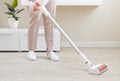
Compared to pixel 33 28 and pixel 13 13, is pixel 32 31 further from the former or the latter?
pixel 13 13

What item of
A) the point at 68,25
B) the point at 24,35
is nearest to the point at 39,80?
the point at 24,35

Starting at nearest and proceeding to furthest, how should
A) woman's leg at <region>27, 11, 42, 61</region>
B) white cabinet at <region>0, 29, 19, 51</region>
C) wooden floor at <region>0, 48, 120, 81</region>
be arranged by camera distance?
1. wooden floor at <region>0, 48, 120, 81</region>
2. woman's leg at <region>27, 11, 42, 61</region>
3. white cabinet at <region>0, 29, 19, 51</region>

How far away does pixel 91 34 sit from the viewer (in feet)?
11.4

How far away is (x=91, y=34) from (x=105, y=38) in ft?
0.66

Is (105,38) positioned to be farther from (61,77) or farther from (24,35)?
(61,77)

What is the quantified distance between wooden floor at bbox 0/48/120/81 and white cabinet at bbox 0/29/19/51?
101 mm

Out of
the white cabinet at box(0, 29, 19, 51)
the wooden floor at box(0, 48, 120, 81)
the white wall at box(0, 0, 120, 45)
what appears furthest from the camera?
the white wall at box(0, 0, 120, 45)

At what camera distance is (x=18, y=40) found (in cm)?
305

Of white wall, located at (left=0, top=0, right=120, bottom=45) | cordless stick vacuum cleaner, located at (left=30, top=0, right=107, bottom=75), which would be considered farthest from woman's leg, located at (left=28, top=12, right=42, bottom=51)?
white wall, located at (left=0, top=0, right=120, bottom=45)

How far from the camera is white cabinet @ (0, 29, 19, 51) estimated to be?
119 inches

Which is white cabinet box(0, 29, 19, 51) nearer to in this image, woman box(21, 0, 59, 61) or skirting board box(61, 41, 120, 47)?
woman box(21, 0, 59, 61)

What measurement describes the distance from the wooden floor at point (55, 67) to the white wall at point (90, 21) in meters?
0.46

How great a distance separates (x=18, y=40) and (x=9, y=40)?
0.35ft

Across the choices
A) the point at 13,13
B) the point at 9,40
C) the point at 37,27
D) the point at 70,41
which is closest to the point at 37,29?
the point at 37,27
